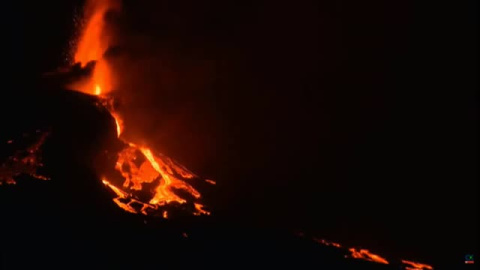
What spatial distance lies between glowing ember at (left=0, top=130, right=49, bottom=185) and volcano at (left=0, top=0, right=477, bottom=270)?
265 mm

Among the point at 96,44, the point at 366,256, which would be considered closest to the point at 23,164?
the point at 96,44

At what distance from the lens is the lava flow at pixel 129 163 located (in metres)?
5.61

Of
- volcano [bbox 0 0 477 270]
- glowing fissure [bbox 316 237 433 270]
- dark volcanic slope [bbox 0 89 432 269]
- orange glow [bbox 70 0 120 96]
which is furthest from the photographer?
orange glow [bbox 70 0 120 96]

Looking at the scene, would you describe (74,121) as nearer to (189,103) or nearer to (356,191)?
(189,103)

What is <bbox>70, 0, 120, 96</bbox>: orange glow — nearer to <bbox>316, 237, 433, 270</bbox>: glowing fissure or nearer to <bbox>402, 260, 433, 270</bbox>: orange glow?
<bbox>316, 237, 433, 270</bbox>: glowing fissure

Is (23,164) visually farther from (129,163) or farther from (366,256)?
(366,256)

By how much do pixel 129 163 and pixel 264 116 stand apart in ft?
9.40

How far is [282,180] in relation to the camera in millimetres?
8172

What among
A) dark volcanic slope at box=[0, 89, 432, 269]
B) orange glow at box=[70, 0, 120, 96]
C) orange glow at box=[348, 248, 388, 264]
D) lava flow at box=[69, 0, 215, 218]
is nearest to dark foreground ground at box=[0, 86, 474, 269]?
dark volcanic slope at box=[0, 89, 432, 269]

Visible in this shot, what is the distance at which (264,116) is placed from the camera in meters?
8.55

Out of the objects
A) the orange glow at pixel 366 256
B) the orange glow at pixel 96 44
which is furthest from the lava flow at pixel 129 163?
the orange glow at pixel 366 256

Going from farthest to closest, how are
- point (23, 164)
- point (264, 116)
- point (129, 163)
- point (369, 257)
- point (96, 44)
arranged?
point (264, 116), point (96, 44), point (129, 163), point (369, 257), point (23, 164)

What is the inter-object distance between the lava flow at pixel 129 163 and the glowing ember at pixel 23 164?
2.39 feet

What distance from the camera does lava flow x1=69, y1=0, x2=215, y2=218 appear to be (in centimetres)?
561
